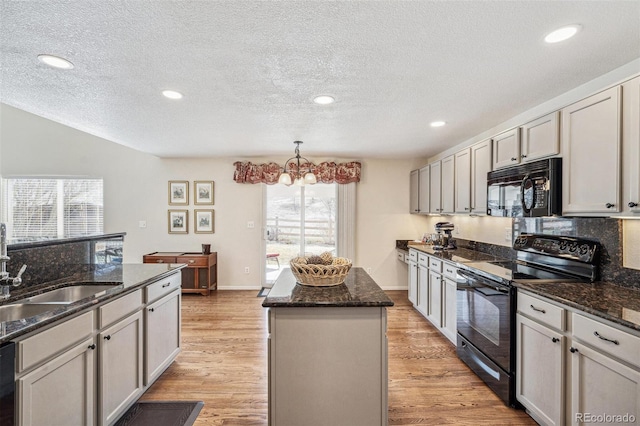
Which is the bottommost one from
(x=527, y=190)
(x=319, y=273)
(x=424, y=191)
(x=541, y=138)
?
(x=319, y=273)

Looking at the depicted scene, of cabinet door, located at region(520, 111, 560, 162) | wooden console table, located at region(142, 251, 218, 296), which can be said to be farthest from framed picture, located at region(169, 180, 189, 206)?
cabinet door, located at region(520, 111, 560, 162)

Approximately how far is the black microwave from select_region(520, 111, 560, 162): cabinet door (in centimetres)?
8

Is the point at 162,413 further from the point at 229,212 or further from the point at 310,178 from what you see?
the point at 229,212

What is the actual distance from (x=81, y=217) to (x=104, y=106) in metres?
3.76

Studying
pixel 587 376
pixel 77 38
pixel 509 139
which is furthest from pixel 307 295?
pixel 509 139

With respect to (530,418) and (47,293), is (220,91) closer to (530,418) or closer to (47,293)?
(47,293)

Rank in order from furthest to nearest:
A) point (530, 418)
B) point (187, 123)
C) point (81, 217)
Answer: point (81, 217)
point (187, 123)
point (530, 418)

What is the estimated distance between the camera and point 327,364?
174cm

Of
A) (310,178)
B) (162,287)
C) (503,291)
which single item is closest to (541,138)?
(503,291)

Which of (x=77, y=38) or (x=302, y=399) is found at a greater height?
(x=77, y=38)

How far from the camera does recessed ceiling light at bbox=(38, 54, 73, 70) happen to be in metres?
1.86

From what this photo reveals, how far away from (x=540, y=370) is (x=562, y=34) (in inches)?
78.0

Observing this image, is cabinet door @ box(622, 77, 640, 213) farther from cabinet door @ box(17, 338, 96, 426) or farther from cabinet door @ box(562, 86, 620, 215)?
cabinet door @ box(17, 338, 96, 426)

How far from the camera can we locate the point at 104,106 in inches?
108
